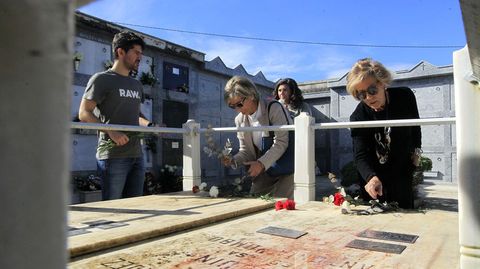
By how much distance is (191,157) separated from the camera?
355 cm

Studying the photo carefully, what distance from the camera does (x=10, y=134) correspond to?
32 centimetres

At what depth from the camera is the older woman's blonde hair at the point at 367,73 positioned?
2.35m

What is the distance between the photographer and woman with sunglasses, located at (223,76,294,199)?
118 inches

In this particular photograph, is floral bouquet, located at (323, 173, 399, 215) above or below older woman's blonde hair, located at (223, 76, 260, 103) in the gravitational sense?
below

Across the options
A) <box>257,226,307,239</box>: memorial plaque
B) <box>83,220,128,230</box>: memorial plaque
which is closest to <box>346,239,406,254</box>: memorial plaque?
<box>257,226,307,239</box>: memorial plaque

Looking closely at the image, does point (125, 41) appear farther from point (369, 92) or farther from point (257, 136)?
point (369, 92)

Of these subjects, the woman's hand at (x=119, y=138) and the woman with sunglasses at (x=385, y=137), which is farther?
the woman's hand at (x=119, y=138)

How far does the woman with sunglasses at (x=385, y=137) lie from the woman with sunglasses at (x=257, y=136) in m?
0.69

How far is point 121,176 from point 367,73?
74.7 inches

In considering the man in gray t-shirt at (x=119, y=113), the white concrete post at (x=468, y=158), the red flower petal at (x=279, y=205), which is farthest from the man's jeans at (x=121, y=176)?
the white concrete post at (x=468, y=158)

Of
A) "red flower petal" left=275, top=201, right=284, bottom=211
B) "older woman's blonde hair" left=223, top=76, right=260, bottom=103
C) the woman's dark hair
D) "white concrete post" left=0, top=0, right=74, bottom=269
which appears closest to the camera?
"white concrete post" left=0, top=0, right=74, bottom=269

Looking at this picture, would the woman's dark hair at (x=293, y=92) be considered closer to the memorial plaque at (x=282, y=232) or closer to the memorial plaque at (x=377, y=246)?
the memorial plaque at (x=282, y=232)

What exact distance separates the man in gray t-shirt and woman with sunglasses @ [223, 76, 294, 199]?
75 centimetres

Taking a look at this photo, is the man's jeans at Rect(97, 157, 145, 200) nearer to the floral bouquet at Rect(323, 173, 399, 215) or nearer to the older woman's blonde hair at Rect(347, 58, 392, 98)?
the floral bouquet at Rect(323, 173, 399, 215)
